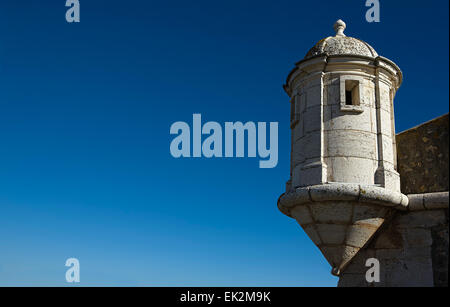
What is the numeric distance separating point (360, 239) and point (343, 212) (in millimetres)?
683

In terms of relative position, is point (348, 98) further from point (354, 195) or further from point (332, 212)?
point (332, 212)

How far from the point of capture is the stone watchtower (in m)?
8.59

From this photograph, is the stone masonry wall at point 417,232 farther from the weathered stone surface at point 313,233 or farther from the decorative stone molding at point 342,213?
the weathered stone surface at point 313,233

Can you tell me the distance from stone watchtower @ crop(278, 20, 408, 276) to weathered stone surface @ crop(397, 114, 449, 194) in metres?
0.23

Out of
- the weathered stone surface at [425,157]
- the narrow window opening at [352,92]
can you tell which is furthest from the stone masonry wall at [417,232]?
the narrow window opening at [352,92]

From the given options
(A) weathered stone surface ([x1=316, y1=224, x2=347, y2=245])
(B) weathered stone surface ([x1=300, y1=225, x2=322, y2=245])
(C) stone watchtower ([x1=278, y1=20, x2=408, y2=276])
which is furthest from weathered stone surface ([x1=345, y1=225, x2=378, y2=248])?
(B) weathered stone surface ([x1=300, y1=225, x2=322, y2=245])

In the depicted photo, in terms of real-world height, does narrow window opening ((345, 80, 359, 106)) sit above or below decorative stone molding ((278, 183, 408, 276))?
above

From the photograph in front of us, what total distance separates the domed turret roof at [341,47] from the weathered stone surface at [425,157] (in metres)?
1.84

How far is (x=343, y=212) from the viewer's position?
8547 mm

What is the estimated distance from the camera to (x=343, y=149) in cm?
891

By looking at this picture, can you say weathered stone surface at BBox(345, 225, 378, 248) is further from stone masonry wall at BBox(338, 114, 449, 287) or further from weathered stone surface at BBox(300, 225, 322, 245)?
weathered stone surface at BBox(300, 225, 322, 245)

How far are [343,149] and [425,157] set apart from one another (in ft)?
5.03

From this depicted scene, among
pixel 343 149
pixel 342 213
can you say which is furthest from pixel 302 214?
pixel 343 149
